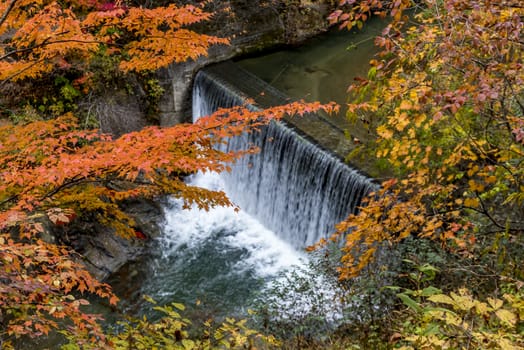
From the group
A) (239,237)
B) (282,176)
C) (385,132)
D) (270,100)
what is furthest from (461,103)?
(270,100)

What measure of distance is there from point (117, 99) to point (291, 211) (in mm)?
5173

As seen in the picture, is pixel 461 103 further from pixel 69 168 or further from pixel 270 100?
pixel 270 100

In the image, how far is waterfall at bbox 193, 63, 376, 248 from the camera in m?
8.32

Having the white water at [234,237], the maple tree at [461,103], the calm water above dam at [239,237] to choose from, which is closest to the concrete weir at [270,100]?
the calm water above dam at [239,237]

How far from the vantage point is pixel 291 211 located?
32.0ft

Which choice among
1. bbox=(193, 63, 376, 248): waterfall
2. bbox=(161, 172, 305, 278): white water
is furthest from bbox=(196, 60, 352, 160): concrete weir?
bbox=(161, 172, 305, 278): white water

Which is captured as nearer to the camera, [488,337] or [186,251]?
[488,337]

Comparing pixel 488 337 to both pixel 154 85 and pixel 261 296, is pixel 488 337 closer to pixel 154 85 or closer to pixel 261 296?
pixel 261 296

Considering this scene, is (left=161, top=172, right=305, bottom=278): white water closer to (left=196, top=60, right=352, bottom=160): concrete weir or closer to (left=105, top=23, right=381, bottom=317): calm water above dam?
(left=105, top=23, right=381, bottom=317): calm water above dam

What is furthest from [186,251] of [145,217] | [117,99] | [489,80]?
[489,80]

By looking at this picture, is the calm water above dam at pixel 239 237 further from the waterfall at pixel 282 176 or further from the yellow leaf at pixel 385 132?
the yellow leaf at pixel 385 132

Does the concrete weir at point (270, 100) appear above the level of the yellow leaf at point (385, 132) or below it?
below

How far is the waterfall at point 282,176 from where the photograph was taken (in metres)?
8.32

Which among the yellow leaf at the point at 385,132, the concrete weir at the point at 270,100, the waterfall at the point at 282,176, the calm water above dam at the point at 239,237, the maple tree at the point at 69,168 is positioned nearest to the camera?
the maple tree at the point at 69,168
